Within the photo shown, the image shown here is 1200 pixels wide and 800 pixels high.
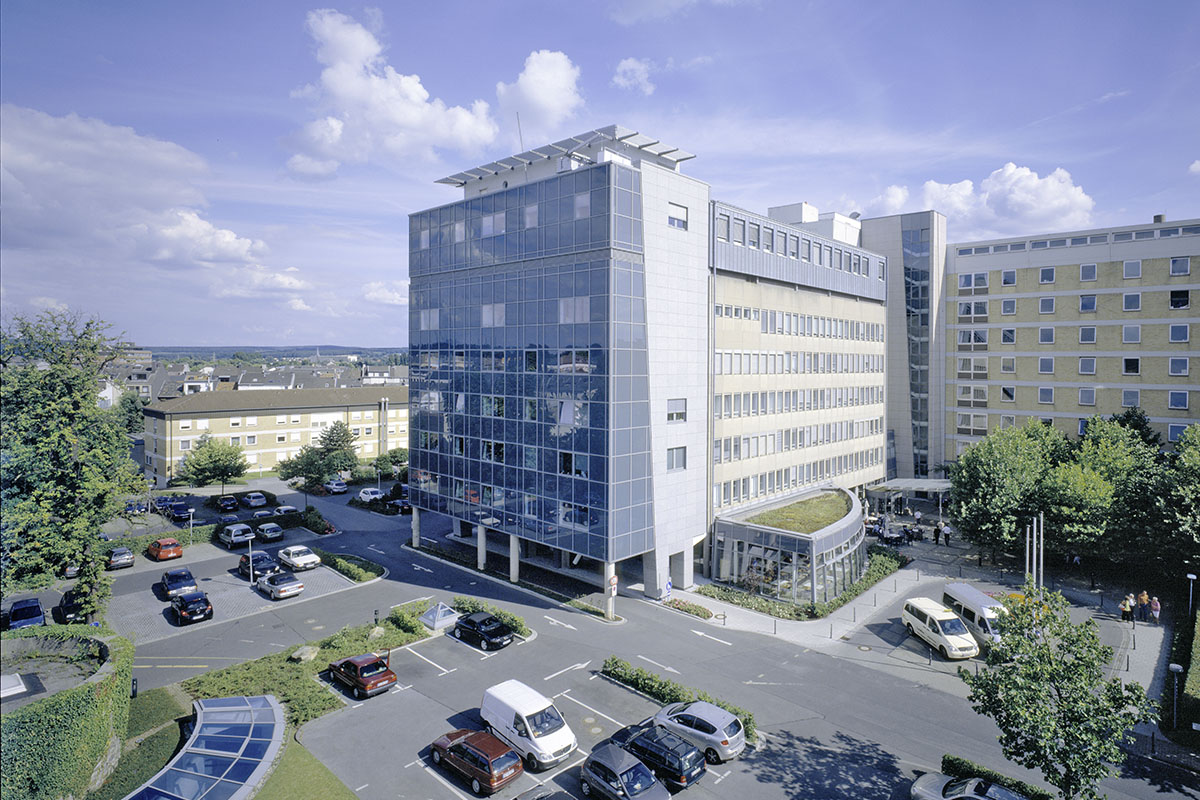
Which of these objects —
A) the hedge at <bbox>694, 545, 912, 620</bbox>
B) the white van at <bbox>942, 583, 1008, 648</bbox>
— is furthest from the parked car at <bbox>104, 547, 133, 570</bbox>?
the white van at <bbox>942, 583, 1008, 648</bbox>

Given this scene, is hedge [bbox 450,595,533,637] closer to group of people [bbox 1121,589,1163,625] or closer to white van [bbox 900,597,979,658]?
white van [bbox 900,597,979,658]

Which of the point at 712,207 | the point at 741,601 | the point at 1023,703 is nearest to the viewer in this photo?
the point at 1023,703

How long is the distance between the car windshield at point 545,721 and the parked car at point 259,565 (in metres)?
26.4

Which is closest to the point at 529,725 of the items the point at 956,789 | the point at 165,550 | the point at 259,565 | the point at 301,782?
the point at 301,782

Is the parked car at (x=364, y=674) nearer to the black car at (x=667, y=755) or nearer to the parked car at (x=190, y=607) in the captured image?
the black car at (x=667, y=755)

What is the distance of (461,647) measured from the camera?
30547 mm

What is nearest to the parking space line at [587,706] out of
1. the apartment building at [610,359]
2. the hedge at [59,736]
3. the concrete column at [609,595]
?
the concrete column at [609,595]

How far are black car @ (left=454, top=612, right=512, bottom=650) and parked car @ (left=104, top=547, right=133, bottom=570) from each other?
2655 centimetres

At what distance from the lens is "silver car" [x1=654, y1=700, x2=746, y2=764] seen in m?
21.1

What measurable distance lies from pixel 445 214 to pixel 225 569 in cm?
2756

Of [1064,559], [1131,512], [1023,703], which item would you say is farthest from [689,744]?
[1064,559]

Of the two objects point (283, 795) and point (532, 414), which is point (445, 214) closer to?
point (532, 414)

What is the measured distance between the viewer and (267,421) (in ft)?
255

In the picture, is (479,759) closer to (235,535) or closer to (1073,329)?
(235,535)
